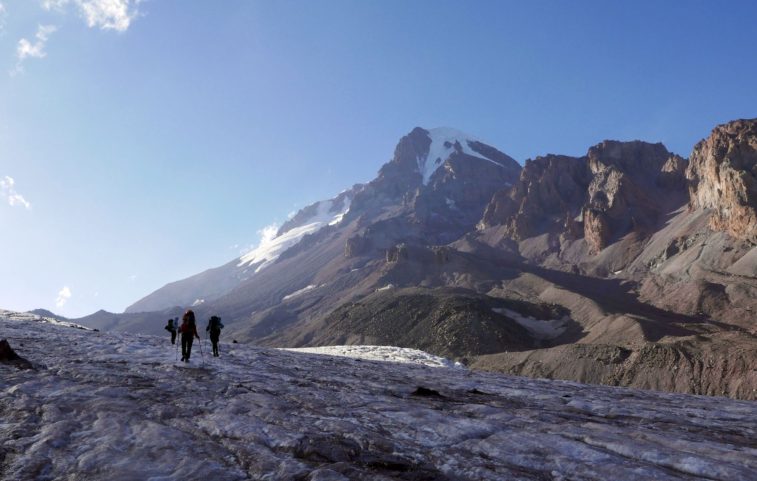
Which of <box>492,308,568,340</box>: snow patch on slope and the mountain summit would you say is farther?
<box>492,308,568,340</box>: snow patch on slope

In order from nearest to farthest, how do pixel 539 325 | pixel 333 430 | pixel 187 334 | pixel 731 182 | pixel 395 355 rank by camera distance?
pixel 333 430 → pixel 187 334 → pixel 395 355 → pixel 539 325 → pixel 731 182

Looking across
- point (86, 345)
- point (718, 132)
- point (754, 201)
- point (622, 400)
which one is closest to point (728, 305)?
point (754, 201)

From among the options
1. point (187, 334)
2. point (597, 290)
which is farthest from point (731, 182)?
point (187, 334)

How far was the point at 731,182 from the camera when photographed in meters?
120

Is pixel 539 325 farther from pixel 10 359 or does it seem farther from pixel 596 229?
pixel 10 359

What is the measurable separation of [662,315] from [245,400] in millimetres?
98921

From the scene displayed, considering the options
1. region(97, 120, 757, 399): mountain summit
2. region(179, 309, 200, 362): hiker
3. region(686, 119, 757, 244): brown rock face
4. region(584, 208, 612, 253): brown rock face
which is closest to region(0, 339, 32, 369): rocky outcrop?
region(179, 309, 200, 362): hiker

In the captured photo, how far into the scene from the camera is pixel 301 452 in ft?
25.6

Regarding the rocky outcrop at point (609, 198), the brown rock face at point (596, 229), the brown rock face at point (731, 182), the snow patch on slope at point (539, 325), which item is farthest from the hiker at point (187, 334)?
the brown rock face at point (596, 229)

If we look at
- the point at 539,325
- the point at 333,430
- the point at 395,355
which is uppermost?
the point at 333,430

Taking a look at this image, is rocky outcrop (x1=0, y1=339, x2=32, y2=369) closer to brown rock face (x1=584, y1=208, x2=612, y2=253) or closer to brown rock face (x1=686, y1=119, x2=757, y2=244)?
brown rock face (x1=686, y1=119, x2=757, y2=244)

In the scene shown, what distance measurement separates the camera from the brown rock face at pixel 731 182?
111688 millimetres

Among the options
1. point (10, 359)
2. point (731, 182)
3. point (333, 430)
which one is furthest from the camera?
point (731, 182)

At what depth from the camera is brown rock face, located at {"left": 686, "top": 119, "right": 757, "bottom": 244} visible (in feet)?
366
